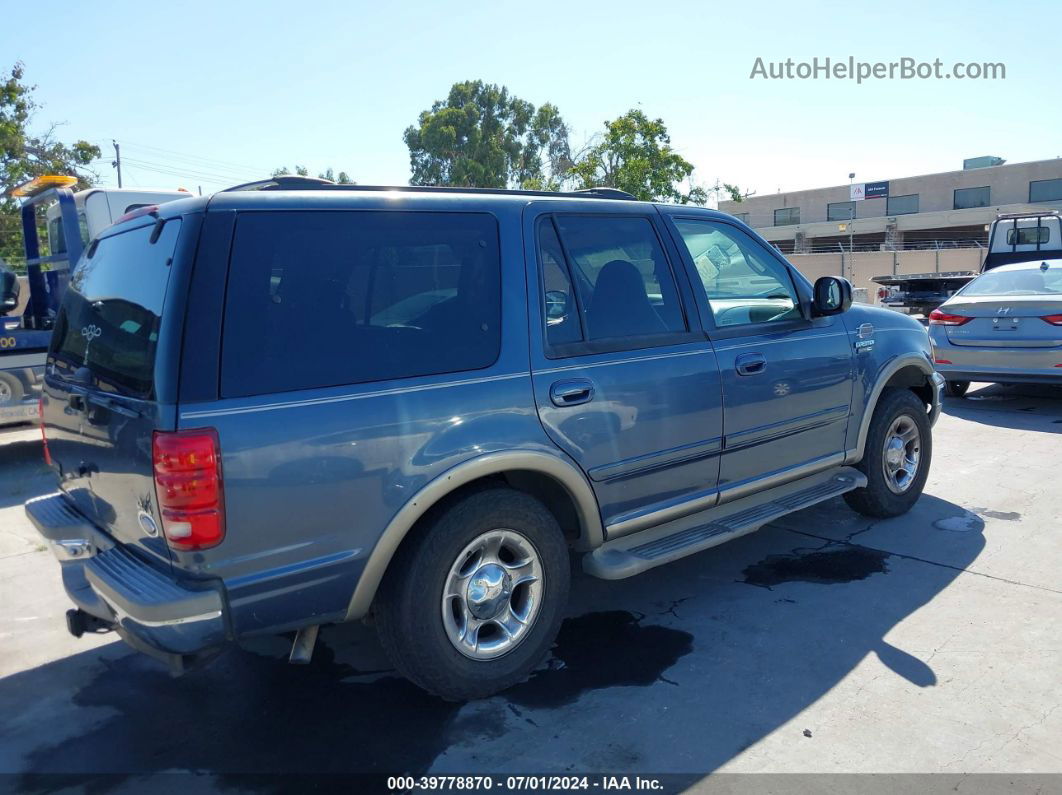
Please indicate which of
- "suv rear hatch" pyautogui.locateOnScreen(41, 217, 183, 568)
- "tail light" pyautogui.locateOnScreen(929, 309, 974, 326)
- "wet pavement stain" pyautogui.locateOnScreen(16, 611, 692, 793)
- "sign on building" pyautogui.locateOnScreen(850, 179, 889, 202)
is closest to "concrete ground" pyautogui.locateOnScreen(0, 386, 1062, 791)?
"wet pavement stain" pyautogui.locateOnScreen(16, 611, 692, 793)

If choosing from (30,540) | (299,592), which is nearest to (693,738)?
(299,592)

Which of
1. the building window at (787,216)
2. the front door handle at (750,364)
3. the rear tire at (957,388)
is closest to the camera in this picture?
the front door handle at (750,364)

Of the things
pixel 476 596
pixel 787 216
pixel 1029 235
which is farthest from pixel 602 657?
pixel 787 216

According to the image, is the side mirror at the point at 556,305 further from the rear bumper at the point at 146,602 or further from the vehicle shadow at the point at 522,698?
the rear bumper at the point at 146,602

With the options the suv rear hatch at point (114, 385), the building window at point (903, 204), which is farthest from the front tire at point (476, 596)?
the building window at point (903, 204)

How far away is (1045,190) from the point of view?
47.6m

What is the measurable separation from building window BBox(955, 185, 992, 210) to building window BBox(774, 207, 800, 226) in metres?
10.9

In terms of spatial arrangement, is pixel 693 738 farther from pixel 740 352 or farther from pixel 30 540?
pixel 30 540

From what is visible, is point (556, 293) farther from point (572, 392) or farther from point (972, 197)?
point (972, 197)

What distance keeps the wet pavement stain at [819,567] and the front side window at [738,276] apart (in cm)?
141

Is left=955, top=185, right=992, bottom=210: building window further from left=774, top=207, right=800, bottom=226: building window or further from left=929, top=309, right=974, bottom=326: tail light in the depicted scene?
left=929, top=309, right=974, bottom=326: tail light

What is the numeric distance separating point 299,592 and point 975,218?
5453 cm

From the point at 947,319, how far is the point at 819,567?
5800 millimetres

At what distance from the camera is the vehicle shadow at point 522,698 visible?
9.66 ft
